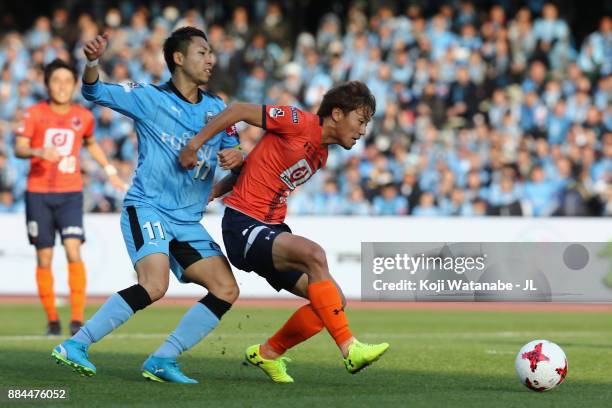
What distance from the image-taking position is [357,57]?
22016mm

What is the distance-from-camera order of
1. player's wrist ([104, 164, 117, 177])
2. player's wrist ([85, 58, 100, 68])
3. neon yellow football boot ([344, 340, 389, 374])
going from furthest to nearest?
player's wrist ([104, 164, 117, 177])
player's wrist ([85, 58, 100, 68])
neon yellow football boot ([344, 340, 389, 374])

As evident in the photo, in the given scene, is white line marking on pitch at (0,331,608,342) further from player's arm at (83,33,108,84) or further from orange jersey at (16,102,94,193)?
player's arm at (83,33,108,84)

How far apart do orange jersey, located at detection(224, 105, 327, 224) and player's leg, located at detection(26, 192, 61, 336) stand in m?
4.19

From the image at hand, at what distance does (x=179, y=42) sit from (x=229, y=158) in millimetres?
960

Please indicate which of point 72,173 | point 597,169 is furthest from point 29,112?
point 597,169

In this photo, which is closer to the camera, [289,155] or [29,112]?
[289,155]

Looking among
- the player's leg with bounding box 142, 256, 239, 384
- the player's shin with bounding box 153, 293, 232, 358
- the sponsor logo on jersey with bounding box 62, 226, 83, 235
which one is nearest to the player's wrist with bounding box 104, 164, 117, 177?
the sponsor logo on jersey with bounding box 62, 226, 83, 235

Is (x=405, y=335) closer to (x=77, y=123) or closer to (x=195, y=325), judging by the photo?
(x=77, y=123)

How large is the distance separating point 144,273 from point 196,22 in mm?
16456

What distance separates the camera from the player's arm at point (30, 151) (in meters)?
11.0

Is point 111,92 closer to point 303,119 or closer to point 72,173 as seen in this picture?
point 303,119

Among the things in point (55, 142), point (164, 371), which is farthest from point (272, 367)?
point (55, 142)

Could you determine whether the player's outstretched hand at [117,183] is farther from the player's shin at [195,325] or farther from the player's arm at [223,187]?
the player's shin at [195,325]

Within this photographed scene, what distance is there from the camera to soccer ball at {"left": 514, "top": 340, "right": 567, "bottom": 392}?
7.19 meters
